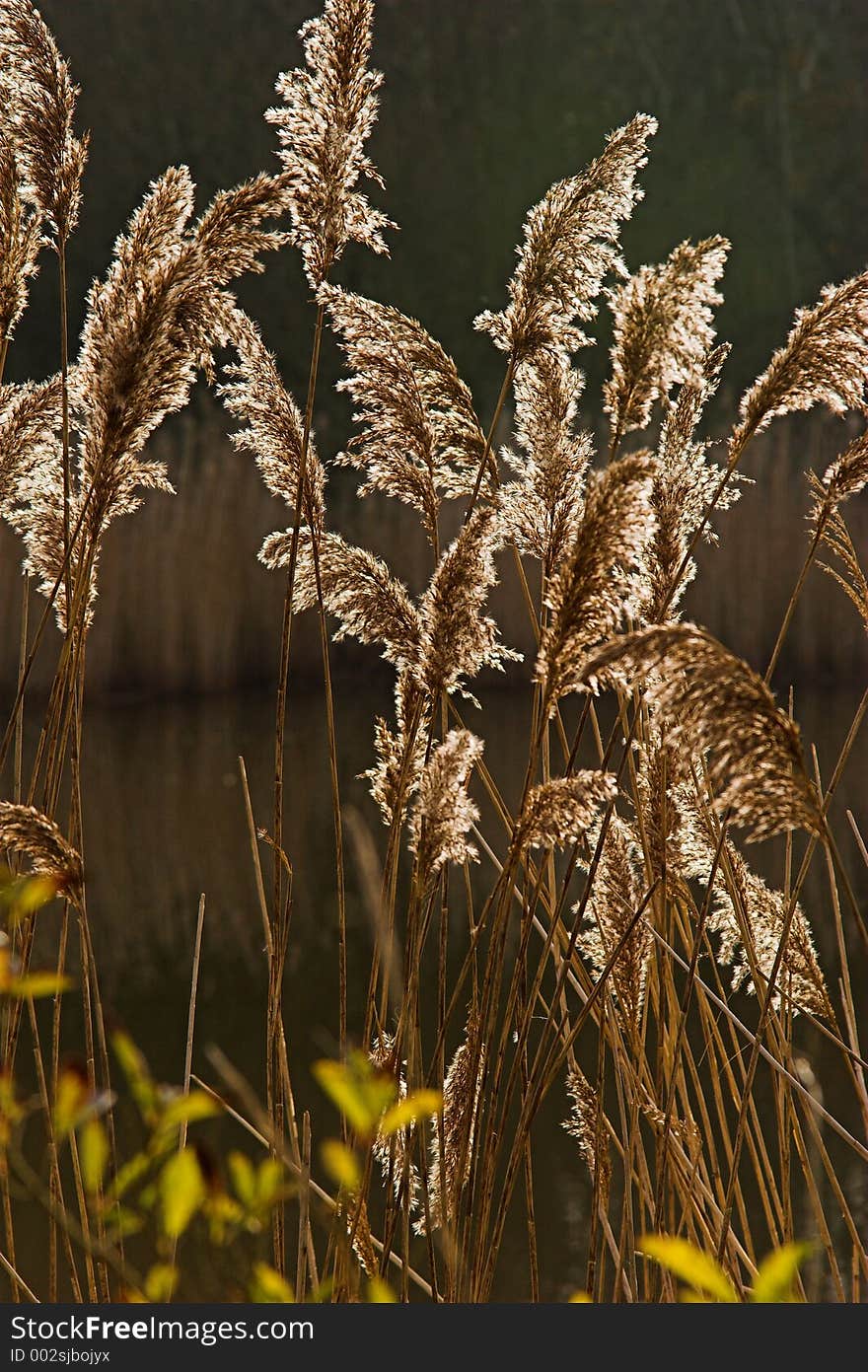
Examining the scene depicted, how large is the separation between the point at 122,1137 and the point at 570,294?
192 cm

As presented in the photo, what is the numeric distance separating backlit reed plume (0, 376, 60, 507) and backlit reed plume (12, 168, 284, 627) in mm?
163

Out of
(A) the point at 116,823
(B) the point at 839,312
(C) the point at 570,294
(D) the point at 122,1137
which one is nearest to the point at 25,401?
(C) the point at 570,294

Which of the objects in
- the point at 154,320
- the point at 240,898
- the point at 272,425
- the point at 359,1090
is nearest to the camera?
the point at 359,1090

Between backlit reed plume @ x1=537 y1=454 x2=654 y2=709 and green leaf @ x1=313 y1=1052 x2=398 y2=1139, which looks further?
backlit reed plume @ x1=537 y1=454 x2=654 y2=709

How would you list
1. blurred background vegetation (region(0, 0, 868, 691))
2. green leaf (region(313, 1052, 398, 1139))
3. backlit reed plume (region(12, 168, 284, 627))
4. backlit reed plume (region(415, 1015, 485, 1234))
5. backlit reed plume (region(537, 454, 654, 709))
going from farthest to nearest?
1. blurred background vegetation (region(0, 0, 868, 691))
2. backlit reed plume (region(415, 1015, 485, 1234))
3. backlit reed plume (region(12, 168, 284, 627))
4. backlit reed plume (region(537, 454, 654, 709))
5. green leaf (region(313, 1052, 398, 1139))

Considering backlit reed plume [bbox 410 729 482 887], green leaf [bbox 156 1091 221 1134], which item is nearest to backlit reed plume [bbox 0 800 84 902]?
backlit reed plume [bbox 410 729 482 887]

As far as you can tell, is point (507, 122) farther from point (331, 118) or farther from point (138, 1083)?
point (138, 1083)

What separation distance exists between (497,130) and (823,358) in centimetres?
968

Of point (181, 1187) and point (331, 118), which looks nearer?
point (181, 1187)

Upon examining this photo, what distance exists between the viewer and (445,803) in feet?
2.74

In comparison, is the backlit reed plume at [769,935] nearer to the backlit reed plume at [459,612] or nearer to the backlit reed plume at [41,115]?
the backlit reed plume at [459,612]

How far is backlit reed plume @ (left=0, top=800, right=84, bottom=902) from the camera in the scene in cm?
76

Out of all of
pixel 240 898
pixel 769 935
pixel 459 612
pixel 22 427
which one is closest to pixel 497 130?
pixel 240 898

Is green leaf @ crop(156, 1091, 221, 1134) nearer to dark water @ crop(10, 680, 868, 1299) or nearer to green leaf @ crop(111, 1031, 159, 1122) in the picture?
green leaf @ crop(111, 1031, 159, 1122)
